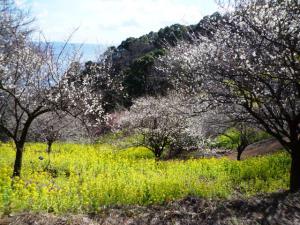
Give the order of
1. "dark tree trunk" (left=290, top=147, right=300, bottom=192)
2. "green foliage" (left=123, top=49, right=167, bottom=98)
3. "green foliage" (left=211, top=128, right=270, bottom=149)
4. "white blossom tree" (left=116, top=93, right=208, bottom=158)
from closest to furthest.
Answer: "dark tree trunk" (left=290, top=147, right=300, bottom=192) → "white blossom tree" (left=116, top=93, right=208, bottom=158) → "green foliage" (left=211, top=128, right=270, bottom=149) → "green foliage" (left=123, top=49, right=167, bottom=98)

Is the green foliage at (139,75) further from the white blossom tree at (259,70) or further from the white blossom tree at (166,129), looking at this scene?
the white blossom tree at (259,70)

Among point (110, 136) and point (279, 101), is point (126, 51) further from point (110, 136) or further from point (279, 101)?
point (279, 101)

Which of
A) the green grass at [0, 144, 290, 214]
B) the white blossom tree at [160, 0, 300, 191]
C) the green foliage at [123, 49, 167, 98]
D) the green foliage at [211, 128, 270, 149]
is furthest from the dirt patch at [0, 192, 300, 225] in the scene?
the green foliage at [123, 49, 167, 98]

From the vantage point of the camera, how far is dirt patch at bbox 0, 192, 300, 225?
22.5 ft

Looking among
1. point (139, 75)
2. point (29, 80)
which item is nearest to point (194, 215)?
point (29, 80)

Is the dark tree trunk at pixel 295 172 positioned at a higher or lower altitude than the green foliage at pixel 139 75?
lower

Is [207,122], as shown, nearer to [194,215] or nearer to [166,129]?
[194,215]

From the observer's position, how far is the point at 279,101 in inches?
329

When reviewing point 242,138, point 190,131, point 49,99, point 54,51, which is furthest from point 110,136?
point 49,99

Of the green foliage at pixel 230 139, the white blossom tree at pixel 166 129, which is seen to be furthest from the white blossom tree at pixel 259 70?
the green foliage at pixel 230 139

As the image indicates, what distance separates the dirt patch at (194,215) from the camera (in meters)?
6.86

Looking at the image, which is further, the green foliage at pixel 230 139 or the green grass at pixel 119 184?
the green foliage at pixel 230 139

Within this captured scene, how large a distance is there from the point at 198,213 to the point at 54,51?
8223mm

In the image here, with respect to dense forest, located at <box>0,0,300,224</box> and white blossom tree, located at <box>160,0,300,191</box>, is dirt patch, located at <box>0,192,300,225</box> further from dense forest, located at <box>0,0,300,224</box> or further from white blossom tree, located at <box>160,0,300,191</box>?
white blossom tree, located at <box>160,0,300,191</box>
